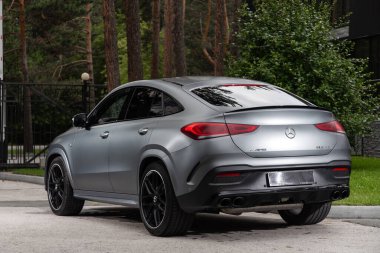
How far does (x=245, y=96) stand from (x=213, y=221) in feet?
6.79

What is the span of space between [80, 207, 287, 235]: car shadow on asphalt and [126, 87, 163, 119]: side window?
1453 millimetres

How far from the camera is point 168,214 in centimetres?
941

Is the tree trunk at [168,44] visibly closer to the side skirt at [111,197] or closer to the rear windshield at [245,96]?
the side skirt at [111,197]

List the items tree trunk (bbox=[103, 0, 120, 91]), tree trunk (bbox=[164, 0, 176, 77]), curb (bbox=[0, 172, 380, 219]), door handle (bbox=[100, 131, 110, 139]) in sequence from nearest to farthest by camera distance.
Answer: door handle (bbox=[100, 131, 110, 139]), curb (bbox=[0, 172, 380, 219]), tree trunk (bbox=[103, 0, 120, 91]), tree trunk (bbox=[164, 0, 176, 77])

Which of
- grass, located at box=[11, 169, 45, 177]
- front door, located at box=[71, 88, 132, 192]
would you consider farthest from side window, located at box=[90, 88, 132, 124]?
grass, located at box=[11, 169, 45, 177]

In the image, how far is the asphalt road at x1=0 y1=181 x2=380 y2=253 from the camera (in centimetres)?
888

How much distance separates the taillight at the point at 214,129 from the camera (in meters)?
9.12

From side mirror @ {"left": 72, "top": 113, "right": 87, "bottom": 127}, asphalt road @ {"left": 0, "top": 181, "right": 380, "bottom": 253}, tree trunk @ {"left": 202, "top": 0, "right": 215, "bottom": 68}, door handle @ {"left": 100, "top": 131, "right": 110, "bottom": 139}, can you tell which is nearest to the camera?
asphalt road @ {"left": 0, "top": 181, "right": 380, "bottom": 253}

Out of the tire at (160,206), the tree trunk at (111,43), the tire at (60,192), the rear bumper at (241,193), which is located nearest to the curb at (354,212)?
the rear bumper at (241,193)

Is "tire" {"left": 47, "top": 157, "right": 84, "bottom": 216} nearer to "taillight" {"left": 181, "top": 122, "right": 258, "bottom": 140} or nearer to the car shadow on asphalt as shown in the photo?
the car shadow on asphalt

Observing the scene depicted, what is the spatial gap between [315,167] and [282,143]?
48 centimetres

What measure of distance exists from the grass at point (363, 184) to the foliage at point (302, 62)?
1.58 m

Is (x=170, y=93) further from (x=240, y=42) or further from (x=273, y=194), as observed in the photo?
(x=240, y=42)

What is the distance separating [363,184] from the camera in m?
15.8
